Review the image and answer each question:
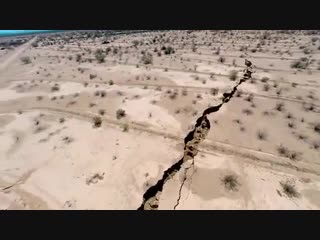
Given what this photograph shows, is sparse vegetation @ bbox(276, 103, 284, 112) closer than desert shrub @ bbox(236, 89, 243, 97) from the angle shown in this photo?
Yes

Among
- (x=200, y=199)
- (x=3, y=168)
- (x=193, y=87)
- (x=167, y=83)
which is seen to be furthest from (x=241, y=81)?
(x=3, y=168)

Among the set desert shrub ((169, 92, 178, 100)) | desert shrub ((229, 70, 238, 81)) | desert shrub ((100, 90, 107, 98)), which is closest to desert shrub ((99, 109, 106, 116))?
desert shrub ((100, 90, 107, 98))

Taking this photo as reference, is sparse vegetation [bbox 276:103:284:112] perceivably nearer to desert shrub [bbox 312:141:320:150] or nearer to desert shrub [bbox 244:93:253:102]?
desert shrub [bbox 244:93:253:102]

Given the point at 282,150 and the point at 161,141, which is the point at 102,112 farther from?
the point at 282,150

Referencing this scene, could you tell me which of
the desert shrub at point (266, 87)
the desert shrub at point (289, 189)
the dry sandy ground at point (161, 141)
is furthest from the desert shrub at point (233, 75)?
the desert shrub at point (289, 189)

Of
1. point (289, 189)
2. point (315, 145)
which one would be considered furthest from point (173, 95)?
point (289, 189)

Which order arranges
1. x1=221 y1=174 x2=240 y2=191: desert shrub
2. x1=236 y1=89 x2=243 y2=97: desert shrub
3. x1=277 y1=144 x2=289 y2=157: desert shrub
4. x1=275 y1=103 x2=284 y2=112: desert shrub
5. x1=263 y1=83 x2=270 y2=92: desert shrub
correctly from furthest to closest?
x1=263 y1=83 x2=270 y2=92: desert shrub, x1=236 y1=89 x2=243 y2=97: desert shrub, x1=275 y1=103 x2=284 y2=112: desert shrub, x1=277 y1=144 x2=289 y2=157: desert shrub, x1=221 y1=174 x2=240 y2=191: desert shrub

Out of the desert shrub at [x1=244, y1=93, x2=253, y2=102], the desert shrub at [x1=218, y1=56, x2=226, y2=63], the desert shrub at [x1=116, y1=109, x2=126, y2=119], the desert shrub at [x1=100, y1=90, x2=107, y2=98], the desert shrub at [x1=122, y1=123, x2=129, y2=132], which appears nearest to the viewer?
the desert shrub at [x1=122, y1=123, x2=129, y2=132]
